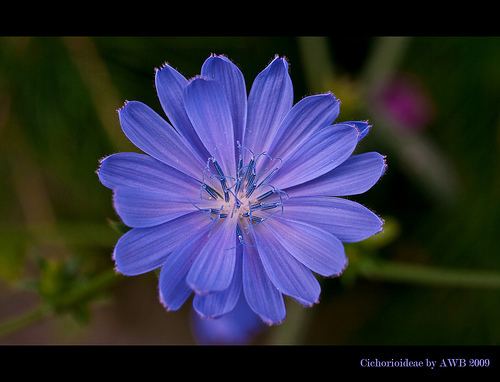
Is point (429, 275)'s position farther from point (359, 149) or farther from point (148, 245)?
point (148, 245)

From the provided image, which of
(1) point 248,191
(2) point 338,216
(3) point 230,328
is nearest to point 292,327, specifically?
(3) point 230,328

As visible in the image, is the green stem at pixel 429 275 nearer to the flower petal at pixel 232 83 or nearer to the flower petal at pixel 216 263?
the flower petal at pixel 216 263

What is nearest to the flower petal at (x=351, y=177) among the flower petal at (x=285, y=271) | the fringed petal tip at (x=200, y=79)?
the flower petal at (x=285, y=271)

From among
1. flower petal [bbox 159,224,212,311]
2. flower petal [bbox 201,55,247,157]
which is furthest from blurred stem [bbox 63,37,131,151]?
flower petal [bbox 159,224,212,311]

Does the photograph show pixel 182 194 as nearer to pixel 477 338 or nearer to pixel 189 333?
pixel 189 333

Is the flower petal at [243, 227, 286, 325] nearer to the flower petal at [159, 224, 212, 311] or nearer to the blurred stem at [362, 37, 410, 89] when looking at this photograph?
the flower petal at [159, 224, 212, 311]
